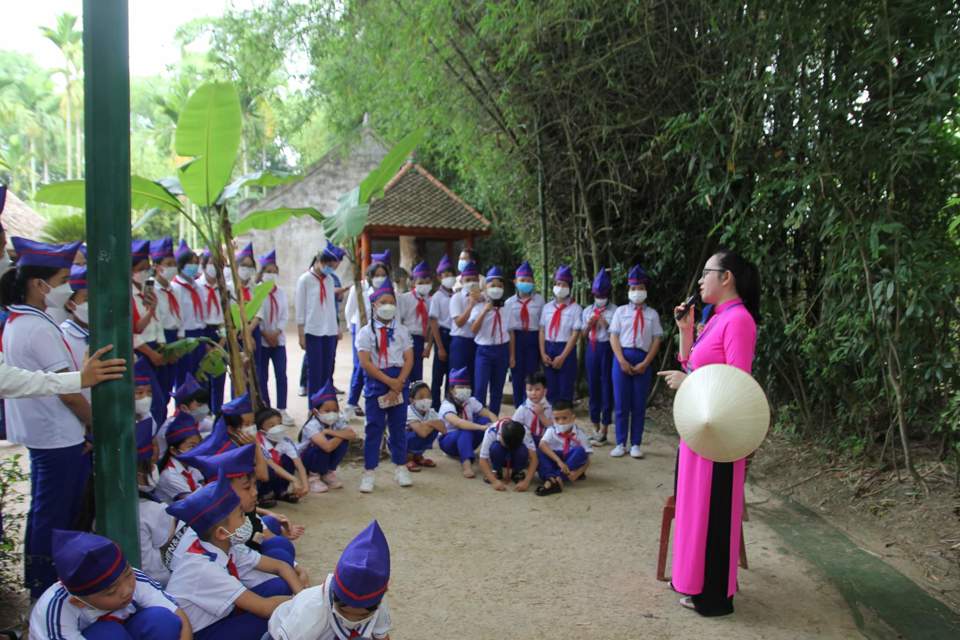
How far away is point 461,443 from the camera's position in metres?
6.33

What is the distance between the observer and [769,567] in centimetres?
433

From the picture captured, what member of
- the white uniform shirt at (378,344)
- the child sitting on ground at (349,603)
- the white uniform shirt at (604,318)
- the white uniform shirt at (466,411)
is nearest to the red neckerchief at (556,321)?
the white uniform shirt at (604,318)

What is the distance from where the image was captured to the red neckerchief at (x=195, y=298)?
729cm

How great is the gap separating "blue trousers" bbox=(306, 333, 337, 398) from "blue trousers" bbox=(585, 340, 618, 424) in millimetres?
2876

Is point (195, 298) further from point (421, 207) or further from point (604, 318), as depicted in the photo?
point (421, 207)

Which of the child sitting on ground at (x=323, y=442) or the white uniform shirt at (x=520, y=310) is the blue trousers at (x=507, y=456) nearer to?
the child sitting on ground at (x=323, y=442)

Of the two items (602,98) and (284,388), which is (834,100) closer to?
(602,98)

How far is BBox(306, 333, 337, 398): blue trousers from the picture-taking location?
25.2 feet

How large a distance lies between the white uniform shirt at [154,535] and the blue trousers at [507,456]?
3.18 m

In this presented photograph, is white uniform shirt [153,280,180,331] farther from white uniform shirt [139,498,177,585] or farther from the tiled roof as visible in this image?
the tiled roof

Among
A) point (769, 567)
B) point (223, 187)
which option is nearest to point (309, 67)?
point (223, 187)

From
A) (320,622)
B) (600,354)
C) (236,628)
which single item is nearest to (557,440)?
(600,354)

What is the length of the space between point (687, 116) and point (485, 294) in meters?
2.80

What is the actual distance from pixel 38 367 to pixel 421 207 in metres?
13.9
